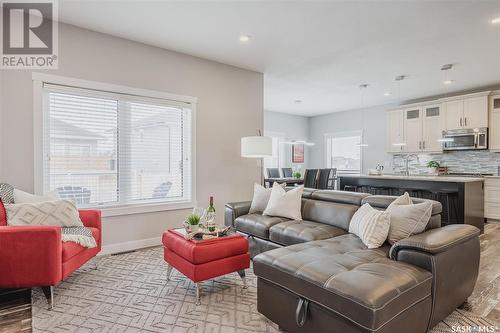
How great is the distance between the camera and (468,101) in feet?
19.5

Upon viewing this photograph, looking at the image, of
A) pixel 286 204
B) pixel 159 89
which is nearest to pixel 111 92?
pixel 159 89

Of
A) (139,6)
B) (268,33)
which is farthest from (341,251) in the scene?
(139,6)

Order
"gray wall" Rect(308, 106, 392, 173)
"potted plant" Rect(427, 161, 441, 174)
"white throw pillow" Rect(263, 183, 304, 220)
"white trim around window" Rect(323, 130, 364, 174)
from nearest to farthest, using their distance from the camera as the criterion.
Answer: "white throw pillow" Rect(263, 183, 304, 220), "potted plant" Rect(427, 161, 441, 174), "gray wall" Rect(308, 106, 392, 173), "white trim around window" Rect(323, 130, 364, 174)

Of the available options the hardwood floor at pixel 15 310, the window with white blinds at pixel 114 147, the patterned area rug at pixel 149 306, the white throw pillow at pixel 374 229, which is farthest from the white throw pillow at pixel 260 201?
the hardwood floor at pixel 15 310

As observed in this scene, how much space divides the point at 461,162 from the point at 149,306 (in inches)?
275

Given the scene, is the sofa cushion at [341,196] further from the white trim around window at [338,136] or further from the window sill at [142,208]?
the white trim around window at [338,136]

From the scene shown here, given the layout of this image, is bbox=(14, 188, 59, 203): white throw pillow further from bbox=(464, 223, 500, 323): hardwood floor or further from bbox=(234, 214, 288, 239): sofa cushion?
bbox=(464, 223, 500, 323): hardwood floor

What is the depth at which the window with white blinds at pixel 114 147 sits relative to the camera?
11.3ft

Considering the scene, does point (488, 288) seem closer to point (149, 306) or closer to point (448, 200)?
point (448, 200)

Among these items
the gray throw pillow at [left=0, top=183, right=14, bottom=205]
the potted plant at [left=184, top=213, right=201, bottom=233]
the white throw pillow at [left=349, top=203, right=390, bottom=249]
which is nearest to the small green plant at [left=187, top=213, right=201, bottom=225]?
the potted plant at [left=184, top=213, right=201, bottom=233]

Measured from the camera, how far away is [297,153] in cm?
934

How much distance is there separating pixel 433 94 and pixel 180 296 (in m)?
7.04

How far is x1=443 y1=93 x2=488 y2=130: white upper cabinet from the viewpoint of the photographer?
5.73 m

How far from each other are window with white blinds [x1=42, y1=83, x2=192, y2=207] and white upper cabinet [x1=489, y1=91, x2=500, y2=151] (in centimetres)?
594
